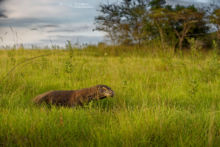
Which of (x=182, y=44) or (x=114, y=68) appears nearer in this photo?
(x=114, y=68)

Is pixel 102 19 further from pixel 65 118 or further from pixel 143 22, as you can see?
pixel 65 118

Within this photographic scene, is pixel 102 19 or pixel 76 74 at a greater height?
pixel 102 19

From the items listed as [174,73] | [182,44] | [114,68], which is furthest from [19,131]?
[182,44]

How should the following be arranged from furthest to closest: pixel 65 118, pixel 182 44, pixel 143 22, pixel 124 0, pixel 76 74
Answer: pixel 124 0 < pixel 143 22 < pixel 182 44 < pixel 76 74 < pixel 65 118

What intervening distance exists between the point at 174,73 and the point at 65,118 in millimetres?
4200

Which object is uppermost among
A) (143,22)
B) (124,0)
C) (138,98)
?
(124,0)

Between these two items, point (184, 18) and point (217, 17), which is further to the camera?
point (184, 18)

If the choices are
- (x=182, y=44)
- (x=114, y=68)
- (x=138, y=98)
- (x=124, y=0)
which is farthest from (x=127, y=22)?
(x=138, y=98)

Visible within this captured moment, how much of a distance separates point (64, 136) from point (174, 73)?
14.8 ft

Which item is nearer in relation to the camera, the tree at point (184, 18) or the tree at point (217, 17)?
the tree at point (217, 17)

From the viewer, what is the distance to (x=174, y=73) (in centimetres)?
613

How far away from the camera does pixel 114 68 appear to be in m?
6.34

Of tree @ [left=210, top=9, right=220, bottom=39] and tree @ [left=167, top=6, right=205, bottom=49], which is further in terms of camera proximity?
tree @ [left=167, top=6, right=205, bottom=49]

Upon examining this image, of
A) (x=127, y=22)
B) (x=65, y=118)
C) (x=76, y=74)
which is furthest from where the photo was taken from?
(x=127, y=22)
